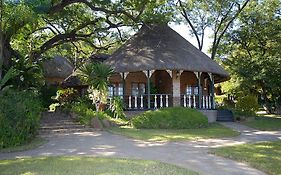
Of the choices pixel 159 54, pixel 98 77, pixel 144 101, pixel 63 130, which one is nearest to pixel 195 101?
pixel 144 101

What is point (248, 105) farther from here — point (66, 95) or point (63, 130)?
point (63, 130)

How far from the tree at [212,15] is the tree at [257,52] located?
3.43 ft

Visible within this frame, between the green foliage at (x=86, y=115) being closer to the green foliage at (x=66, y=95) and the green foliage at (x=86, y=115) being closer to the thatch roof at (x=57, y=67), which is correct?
the green foliage at (x=66, y=95)

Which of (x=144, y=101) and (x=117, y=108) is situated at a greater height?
(x=144, y=101)

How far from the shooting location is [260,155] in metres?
11.4

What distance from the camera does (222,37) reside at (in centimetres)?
3706

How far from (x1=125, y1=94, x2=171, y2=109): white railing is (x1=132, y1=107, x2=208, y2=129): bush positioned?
363 cm

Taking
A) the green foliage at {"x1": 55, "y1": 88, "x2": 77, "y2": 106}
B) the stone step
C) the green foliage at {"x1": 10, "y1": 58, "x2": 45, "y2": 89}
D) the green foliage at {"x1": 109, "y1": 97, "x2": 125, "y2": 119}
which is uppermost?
the green foliage at {"x1": 10, "y1": 58, "x2": 45, "y2": 89}

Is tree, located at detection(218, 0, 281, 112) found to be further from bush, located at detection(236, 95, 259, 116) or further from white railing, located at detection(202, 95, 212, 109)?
white railing, located at detection(202, 95, 212, 109)

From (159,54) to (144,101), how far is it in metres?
4.03

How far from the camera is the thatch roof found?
4147 centimetres

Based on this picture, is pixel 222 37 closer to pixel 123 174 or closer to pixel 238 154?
pixel 238 154

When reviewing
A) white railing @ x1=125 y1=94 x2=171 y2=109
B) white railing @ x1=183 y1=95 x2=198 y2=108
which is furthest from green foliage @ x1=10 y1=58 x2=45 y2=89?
white railing @ x1=183 y1=95 x2=198 y2=108

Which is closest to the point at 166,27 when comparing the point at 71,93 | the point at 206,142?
the point at 71,93
